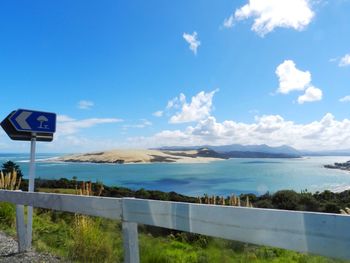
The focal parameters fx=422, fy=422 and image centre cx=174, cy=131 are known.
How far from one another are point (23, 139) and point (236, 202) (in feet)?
18.6

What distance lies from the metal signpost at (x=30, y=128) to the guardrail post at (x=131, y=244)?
3009mm

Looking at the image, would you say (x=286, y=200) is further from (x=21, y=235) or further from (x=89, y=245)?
(x=21, y=235)

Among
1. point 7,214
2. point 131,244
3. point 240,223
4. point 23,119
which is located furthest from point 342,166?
point 240,223

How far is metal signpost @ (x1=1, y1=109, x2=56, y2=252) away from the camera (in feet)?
22.5

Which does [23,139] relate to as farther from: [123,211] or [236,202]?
[236,202]

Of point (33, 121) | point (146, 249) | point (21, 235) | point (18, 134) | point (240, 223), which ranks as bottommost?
point (146, 249)

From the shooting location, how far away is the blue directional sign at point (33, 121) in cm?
688

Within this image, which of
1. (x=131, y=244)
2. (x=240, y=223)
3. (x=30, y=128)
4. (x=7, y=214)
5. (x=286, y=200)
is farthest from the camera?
(x=286, y=200)

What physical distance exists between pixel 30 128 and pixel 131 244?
366cm

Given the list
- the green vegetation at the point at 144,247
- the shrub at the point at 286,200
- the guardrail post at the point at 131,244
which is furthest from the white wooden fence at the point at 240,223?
the shrub at the point at 286,200

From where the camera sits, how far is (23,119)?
699cm

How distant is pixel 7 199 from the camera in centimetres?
704

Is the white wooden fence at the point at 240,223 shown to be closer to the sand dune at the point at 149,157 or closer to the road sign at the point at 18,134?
Result: the road sign at the point at 18,134

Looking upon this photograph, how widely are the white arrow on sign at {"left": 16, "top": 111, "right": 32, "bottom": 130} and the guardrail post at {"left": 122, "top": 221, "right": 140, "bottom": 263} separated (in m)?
3.44
